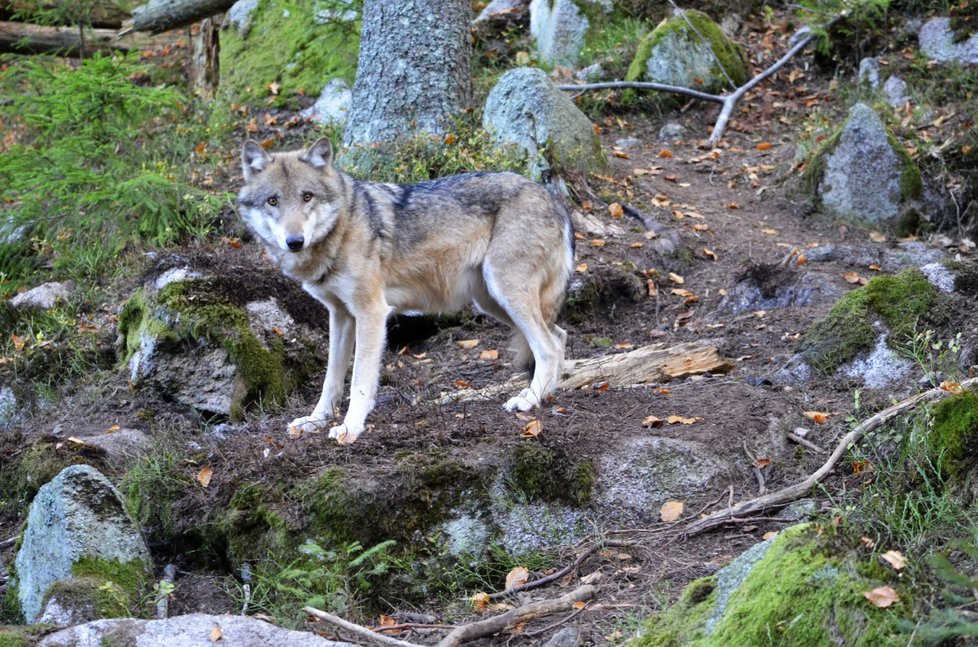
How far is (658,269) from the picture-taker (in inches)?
376

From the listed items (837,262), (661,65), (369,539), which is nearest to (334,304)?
(369,539)

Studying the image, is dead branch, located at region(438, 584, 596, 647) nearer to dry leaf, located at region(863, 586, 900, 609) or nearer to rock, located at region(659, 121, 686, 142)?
dry leaf, located at region(863, 586, 900, 609)

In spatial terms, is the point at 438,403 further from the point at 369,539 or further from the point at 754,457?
the point at 754,457

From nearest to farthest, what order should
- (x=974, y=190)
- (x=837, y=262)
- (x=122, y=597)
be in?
1. (x=122, y=597)
2. (x=837, y=262)
3. (x=974, y=190)

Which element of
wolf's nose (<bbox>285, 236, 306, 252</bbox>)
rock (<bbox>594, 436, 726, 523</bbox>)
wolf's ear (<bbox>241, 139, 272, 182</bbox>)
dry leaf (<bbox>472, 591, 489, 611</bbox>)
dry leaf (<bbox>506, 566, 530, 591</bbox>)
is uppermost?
wolf's ear (<bbox>241, 139, 272, 182</bbox>)

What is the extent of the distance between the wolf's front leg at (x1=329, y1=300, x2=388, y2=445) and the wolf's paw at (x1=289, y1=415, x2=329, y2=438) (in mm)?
216

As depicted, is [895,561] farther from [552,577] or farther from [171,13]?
[171,13]

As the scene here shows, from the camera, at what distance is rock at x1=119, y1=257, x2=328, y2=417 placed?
778 centimetres

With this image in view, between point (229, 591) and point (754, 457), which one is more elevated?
point (754, 457)

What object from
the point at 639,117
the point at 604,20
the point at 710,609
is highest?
the point at 604,20

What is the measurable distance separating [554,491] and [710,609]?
1784 mm

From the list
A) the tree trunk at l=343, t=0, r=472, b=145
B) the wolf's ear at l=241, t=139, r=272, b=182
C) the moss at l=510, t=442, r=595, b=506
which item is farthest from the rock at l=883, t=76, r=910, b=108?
the moss at l=510, t=442, r=595, b=506

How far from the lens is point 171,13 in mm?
12977

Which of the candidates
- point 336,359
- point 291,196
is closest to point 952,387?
point 336,359
